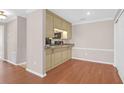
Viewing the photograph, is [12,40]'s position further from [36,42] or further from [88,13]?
[88,13]

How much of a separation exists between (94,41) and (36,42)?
3.21 meters

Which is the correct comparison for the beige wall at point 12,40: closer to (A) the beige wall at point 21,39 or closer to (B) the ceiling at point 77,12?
(A) the beige wall at point 21,39

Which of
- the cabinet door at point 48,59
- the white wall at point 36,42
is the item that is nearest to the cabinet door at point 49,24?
the white wall at point 36,42

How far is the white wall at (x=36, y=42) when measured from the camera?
9.29ft

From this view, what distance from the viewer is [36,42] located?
301cm

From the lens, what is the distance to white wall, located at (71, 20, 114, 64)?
429cm

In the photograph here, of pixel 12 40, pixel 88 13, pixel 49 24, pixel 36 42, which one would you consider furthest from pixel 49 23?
pixel 12 40

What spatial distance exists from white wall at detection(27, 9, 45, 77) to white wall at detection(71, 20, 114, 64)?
2.99 meters

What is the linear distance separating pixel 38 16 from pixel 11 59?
3028 mm
